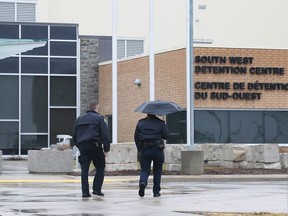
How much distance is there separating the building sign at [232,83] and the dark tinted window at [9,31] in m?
10.6

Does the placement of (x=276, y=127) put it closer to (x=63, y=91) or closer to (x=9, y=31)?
(x=63, y=91)

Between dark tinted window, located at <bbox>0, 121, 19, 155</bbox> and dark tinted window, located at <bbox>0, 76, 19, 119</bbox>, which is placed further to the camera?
dark tinted window, located at <bbox>0, 76, 19, 119</bbox>

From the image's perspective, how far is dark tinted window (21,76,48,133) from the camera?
120 feet

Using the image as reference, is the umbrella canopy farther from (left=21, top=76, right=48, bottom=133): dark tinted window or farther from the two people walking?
(left=21, top=76, right=48, bottom=133): dark tinted window

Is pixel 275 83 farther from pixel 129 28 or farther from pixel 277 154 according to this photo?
pixel 129 28

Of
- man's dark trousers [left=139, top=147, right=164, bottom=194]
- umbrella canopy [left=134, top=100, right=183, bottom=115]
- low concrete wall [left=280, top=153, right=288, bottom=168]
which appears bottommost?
low concrete wall [left=280, top=153, right=288, bottom=168]

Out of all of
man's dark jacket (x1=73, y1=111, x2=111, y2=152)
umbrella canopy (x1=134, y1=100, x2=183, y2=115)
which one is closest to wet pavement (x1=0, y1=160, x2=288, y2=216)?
man's dark jacket (x1=73, y1=111, x2=111, y2=152)

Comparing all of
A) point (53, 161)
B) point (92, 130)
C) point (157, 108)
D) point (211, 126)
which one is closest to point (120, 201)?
point (92, 130)

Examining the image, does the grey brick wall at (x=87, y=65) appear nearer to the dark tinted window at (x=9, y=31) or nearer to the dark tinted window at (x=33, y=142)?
the dark tinted window at (x=33, y=142)

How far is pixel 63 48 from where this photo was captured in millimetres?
37688

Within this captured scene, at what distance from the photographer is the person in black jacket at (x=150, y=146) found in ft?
46.0

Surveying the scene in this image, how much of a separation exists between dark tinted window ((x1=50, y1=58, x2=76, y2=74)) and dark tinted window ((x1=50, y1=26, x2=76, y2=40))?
1.13 m

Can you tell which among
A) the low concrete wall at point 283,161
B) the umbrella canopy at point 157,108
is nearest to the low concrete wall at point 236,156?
the low concrete wall at point 283,161

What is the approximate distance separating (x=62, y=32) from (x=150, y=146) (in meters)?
24.5
